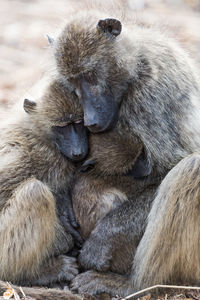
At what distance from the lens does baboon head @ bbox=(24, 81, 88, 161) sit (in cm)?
525

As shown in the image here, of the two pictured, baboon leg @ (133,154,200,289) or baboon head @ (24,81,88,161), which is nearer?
baboon leg @ (133,154,200,289)

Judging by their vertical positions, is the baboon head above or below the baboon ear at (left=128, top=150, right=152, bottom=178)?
above

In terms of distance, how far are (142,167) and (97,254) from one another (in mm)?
718

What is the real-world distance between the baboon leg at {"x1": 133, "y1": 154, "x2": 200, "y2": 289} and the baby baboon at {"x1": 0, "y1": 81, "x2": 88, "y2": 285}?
1.94 feet

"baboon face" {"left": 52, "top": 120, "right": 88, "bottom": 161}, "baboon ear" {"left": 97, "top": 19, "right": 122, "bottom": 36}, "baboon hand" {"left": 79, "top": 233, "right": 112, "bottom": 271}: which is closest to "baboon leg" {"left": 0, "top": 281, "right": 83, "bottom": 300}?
"baboon hand" {"left": 79, "top": 233, "right": 112, "bottom": 271}

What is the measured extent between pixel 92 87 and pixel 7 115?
3.42 feet

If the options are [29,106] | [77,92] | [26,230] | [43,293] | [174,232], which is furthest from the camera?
[29,106]

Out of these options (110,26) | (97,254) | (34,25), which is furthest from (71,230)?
(34,25)

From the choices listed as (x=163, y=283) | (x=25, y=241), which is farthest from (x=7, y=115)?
(x=163, y=283)

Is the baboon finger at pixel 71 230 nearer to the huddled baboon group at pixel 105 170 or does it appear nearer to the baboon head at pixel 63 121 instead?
the huddled baboon group at pixel 105 170

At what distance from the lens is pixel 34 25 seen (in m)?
11.3

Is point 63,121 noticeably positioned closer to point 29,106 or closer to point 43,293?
point 29,106

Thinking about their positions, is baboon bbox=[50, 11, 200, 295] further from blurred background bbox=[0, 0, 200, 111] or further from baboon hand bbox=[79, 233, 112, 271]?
blurred background bbox=[0, 0, 200, 111]

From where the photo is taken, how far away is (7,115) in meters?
5.98
